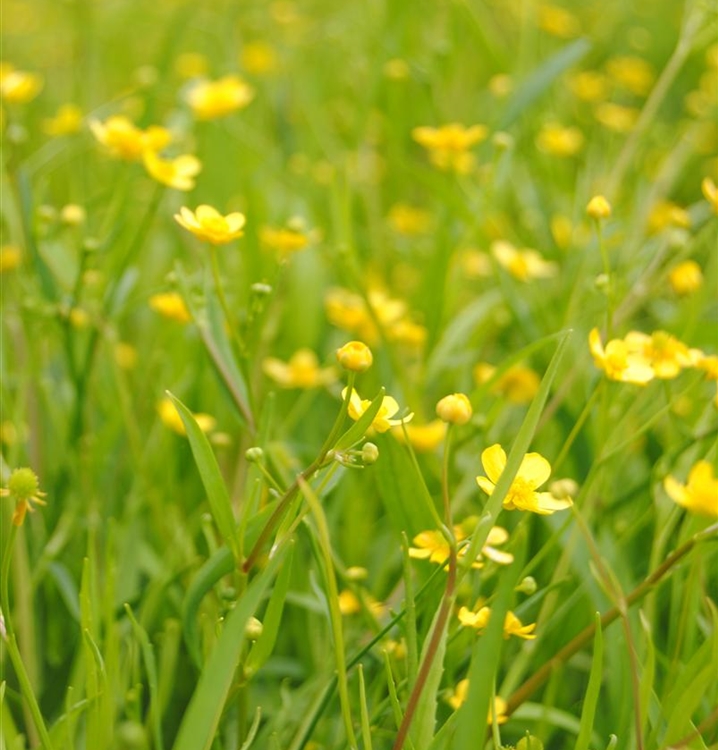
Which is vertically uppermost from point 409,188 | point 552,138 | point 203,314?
point 203,314

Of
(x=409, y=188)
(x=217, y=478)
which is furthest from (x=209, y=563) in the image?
(x=409, y=188)

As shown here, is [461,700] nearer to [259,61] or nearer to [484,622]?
[484,622]

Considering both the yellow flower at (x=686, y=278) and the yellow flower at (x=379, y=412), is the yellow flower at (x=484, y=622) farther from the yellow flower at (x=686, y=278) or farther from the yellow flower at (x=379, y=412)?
the yellow flower at (x=686, y=278)

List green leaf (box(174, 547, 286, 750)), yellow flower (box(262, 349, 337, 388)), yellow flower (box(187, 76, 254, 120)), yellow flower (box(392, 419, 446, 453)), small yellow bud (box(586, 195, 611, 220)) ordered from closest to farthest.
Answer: green leaf (box(174, 547, 286, 750)) < small yellow bud (box(586, 195, 611, 220)) < yellow flower (box(392, 419, 446, 453)) < yellow flower (box(262, 349, 337, 388)) < yellow flower (box(187, 76, 254, 120))

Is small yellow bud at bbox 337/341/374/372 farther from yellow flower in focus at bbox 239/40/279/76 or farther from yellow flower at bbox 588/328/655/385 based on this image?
yellow flower in focus at bbox 239/40/279/76

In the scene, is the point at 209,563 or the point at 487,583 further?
the point at 487,583

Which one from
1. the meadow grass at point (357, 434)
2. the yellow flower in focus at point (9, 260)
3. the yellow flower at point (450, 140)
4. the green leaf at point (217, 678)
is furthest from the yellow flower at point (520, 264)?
the green leaf at point (217, 678)

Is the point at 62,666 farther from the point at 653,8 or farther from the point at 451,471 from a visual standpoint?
the point at 653,8

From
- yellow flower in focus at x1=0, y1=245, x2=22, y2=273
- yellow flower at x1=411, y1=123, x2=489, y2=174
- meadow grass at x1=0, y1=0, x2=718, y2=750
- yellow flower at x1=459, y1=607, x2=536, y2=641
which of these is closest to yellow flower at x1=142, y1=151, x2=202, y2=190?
meadow grass at x1=0, y1=0, x2=718, y2=750
